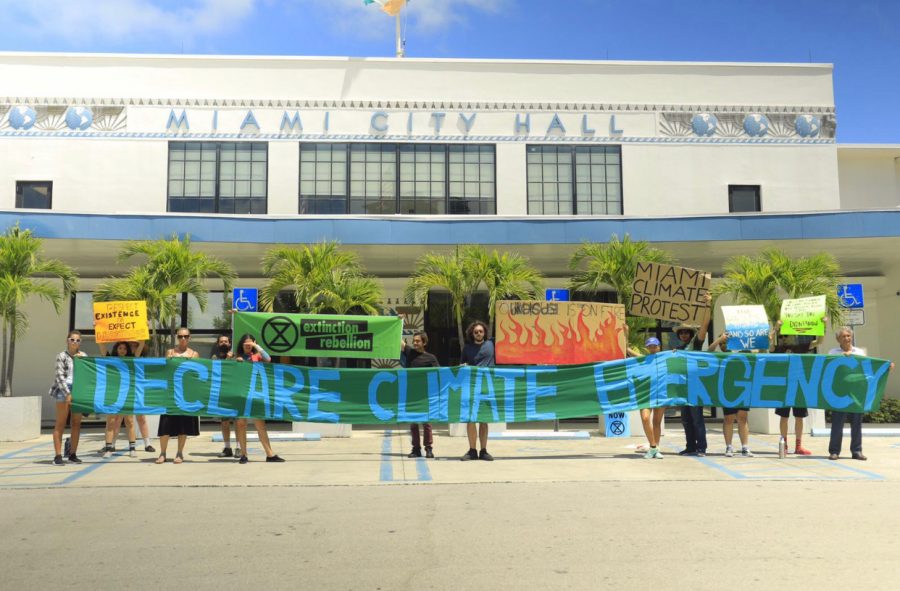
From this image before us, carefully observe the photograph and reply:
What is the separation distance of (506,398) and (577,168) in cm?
1027

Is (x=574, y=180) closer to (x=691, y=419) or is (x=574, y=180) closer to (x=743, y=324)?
(x=743, y=324)

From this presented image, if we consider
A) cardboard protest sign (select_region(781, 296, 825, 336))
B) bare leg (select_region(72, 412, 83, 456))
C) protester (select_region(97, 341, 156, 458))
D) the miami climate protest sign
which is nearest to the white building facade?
the miami climate protest sign

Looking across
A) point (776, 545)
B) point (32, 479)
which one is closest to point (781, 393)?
point (776, 545)

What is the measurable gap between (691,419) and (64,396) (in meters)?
8.73

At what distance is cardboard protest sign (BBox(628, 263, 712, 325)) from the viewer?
12.7 meters

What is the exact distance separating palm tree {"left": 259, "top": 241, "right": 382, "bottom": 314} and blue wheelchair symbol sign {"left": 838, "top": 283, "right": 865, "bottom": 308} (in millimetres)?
8894

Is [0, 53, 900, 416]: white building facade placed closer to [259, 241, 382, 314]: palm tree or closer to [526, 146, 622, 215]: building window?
[526, 146, 622, 215]: building window

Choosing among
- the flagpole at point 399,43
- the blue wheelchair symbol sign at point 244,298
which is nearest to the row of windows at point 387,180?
the blue wheelchair symbol sign at point 244,298

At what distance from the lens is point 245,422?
11.4 metres

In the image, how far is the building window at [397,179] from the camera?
66.0 ft

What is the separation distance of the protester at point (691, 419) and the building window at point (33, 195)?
15.6m

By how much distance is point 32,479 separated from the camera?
963cm

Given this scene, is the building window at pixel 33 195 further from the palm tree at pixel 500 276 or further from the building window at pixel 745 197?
the building window at pixel 745 197

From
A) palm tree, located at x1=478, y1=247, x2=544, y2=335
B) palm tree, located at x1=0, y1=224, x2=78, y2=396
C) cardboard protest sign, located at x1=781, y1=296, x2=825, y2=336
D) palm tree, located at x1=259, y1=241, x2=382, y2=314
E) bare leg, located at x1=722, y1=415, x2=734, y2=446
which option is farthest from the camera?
palm tree, located at x1=478, y1=247, x2=544, y2=335
